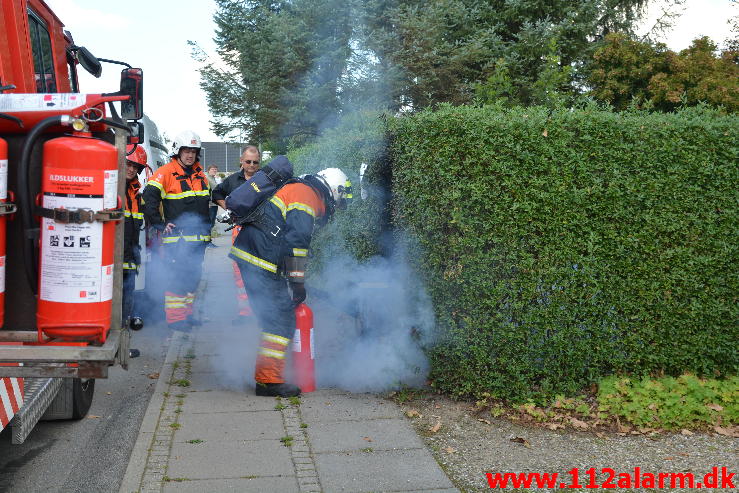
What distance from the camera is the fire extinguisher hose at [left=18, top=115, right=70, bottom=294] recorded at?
304 centimetres

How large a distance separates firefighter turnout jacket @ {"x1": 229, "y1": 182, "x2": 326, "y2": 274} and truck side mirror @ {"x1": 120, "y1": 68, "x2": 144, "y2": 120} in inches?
43.7

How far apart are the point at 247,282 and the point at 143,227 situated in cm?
249

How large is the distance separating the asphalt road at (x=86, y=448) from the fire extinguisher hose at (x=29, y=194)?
158cm

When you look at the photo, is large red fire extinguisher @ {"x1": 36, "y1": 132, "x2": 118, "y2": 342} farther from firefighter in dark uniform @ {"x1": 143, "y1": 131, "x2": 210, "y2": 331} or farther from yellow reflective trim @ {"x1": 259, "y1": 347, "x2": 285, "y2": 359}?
firefighter in dark uniform @ {"x1": 143, "y1": 131, "x2": 210, "y2": 331}

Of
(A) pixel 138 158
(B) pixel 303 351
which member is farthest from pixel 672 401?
(A) pixel 138 158

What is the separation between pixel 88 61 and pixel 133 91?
48.5 inches

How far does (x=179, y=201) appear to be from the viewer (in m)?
7.10

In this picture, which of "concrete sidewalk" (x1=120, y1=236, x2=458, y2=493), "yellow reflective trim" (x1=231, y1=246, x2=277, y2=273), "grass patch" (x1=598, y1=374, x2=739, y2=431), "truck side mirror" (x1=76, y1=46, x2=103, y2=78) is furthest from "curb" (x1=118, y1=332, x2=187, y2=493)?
"grass patch" (x1=598, y1=374, x2=739, y2=431)

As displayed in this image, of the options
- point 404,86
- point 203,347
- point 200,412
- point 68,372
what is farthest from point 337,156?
point 404,86

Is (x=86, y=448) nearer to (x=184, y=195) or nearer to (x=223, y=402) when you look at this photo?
(x=223, y=402)

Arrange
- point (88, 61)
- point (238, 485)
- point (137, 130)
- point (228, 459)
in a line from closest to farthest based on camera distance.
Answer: point (238, 485) → point (228, 459) → point (137, 130) → point (88, 61)

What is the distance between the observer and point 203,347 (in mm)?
6945

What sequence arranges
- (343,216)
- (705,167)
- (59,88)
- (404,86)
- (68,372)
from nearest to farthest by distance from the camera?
(68,372) < (705,167) < (59,88) < (343,216) < (404,86)

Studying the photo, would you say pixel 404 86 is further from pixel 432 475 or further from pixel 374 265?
pixel 432 475
